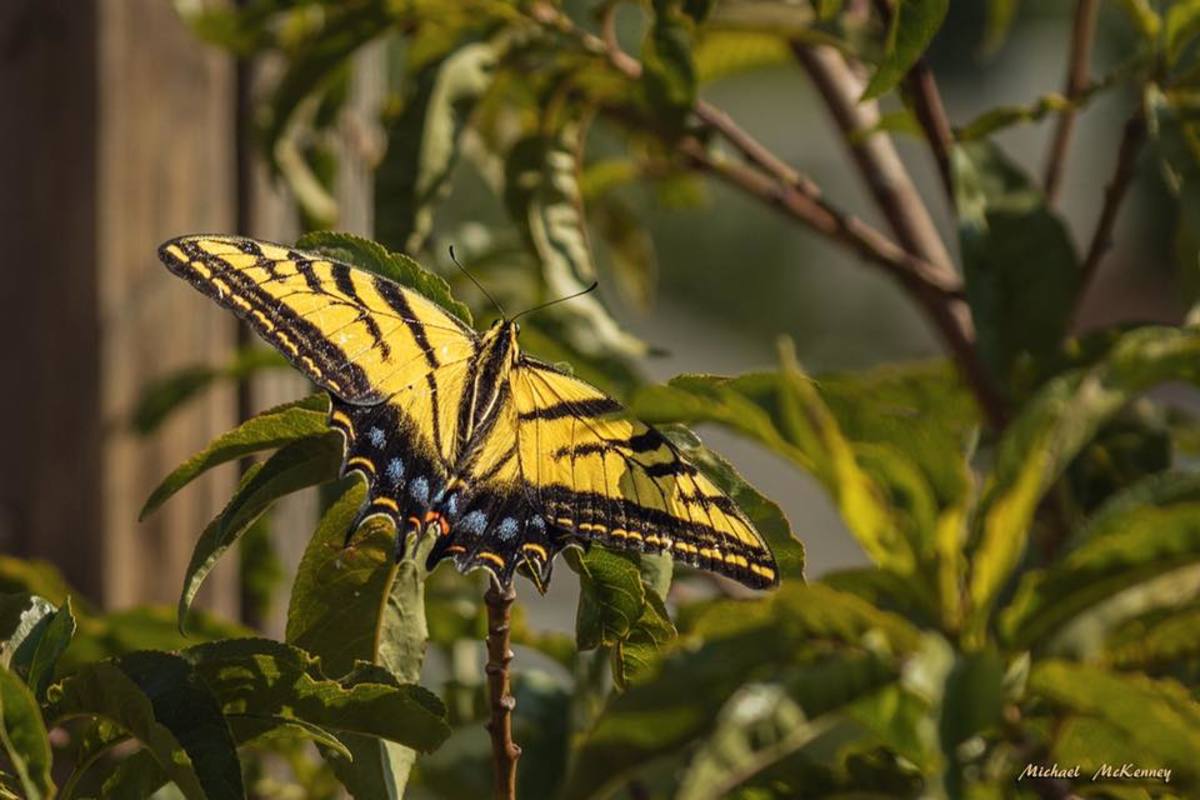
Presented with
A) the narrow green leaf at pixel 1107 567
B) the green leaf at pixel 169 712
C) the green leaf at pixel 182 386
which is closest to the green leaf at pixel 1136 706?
the narrow green leaf at pixel 1107 567

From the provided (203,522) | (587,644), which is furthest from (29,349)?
(587,644)

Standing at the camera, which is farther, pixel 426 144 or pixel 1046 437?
pixel 426 144

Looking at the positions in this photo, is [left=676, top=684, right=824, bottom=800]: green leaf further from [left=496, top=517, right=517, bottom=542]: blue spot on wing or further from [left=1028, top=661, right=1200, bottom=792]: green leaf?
[left=496, top=517, right=517, bottom=542]: blue spot on wing

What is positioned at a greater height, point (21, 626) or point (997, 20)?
point (997, 20)

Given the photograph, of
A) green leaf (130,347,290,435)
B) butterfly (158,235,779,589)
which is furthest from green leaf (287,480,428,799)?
green leaf (130,347,290,435)

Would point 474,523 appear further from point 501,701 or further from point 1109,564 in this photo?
point 1109,564

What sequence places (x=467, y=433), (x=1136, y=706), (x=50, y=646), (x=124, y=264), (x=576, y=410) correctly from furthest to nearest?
1. (x=124, y=264)
2. (x=467, y=433)
3. (x=576, y=410)
4. (x=50, y=646)
5. (x=1136, y=706)

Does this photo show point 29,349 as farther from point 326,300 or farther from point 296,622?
point 296,622

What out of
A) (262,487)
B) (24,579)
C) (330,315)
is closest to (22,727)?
(262,487)

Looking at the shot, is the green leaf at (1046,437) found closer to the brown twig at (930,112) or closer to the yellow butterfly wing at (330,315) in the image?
the yellow butterfly wing at (330,315)
